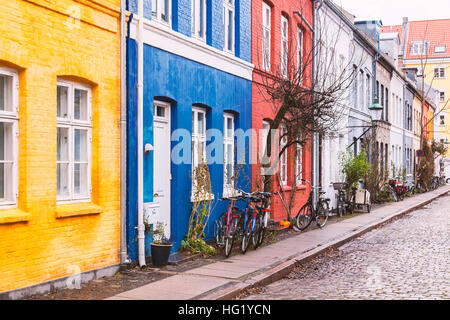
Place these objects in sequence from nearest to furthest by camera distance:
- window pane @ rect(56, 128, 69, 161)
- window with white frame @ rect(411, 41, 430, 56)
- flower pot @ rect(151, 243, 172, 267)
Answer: window pane @ rect(56, 128, 69, 161), flower pot @ rect(151, 243, 172, 267), window with white frame @ rect(411, 41, 430, 56)

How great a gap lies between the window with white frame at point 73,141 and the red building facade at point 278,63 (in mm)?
6087

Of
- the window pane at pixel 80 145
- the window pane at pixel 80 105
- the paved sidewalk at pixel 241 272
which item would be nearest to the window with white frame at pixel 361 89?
the paved sidewalk at pixel 241 272

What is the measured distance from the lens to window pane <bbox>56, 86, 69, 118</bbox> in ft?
27.8

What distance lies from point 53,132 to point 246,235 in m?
4.82

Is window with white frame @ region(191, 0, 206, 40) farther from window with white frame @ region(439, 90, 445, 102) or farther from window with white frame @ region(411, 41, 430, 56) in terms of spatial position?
window with white frame @ region(439, 90, 445, 102)

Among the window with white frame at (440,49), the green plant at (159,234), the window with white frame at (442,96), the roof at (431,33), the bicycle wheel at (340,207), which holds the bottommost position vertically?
the bicycle wheel at (340,207)

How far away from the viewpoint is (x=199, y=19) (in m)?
12.5

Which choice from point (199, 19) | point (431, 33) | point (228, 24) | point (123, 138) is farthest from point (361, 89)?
point (431, 33)

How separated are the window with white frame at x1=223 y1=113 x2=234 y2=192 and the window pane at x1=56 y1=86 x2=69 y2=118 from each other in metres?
5.30

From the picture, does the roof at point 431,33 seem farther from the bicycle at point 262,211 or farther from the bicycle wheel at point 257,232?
the bicycle wheel at point 257,232

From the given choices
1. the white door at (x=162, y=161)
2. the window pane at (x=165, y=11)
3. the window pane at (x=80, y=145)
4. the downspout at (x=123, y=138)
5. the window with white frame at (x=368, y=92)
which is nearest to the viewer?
the window pane at (x=80, y=145)

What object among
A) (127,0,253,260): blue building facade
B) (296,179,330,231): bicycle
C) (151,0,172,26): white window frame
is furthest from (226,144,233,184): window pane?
(151,0,172,26): white window frame

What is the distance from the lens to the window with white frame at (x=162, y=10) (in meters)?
10.8

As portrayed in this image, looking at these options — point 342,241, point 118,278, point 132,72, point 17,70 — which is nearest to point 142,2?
point 132,72
